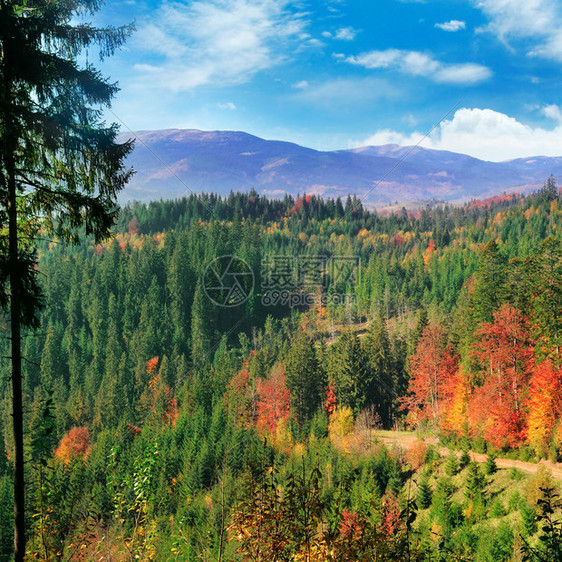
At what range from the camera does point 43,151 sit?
7.25 meters

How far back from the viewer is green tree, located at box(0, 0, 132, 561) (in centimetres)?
667

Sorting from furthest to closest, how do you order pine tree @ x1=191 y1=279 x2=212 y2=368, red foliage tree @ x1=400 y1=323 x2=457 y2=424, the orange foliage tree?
pine tree @ x1=191 y1=279 x2=212 y2=368 < red foliage tree @ x1=400 y1=323 x2=457 y2=424 < the orange foliage tree

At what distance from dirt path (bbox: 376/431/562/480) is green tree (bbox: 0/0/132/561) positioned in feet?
82.4

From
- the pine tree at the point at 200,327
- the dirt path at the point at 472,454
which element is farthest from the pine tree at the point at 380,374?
the pine tree at the point at 200,327

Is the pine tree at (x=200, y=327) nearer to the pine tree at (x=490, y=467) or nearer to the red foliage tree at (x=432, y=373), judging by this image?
the red foliage tree at (x=432, y=373)

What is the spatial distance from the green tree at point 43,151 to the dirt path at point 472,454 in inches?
989

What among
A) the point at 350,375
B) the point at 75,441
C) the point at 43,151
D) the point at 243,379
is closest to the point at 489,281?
the point at 350,375

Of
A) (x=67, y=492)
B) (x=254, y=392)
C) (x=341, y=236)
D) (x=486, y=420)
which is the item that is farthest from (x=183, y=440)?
(x=341, y=236)

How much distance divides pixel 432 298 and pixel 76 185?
9676cm

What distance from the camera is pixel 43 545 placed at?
6965 mm

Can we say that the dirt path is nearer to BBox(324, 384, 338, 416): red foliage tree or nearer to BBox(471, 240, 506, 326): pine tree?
BBox(324, 384, 338, 416): red foliage tree

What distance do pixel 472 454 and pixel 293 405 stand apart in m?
23.0

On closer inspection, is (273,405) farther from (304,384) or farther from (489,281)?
(489,281)

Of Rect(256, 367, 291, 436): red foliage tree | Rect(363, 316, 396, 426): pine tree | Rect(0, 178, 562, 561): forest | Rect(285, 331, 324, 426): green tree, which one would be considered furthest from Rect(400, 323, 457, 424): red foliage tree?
Rect(256, 367, 291, 436): red foliage tree
